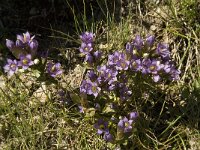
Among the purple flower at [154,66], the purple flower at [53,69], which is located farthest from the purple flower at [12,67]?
the purple flower at [154,66]

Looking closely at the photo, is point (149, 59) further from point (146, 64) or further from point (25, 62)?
point (25, 62)

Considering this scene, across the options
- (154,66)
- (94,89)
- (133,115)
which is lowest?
(133,115)

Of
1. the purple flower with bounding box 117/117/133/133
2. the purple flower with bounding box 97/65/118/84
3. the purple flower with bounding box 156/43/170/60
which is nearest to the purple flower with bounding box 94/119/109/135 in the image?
the purple flower with bounding box 117/117/133/133

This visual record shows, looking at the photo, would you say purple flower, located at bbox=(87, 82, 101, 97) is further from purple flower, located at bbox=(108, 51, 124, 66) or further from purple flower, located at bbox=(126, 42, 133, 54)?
purple flower, located at bbox=(126, 42, 133, 54)

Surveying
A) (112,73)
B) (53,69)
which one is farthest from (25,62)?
(112,73)

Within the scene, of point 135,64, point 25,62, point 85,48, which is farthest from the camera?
point 85,48

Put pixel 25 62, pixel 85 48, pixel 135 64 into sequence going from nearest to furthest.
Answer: pixel 25 62 < pixel 135 64 < pixel 85 48
